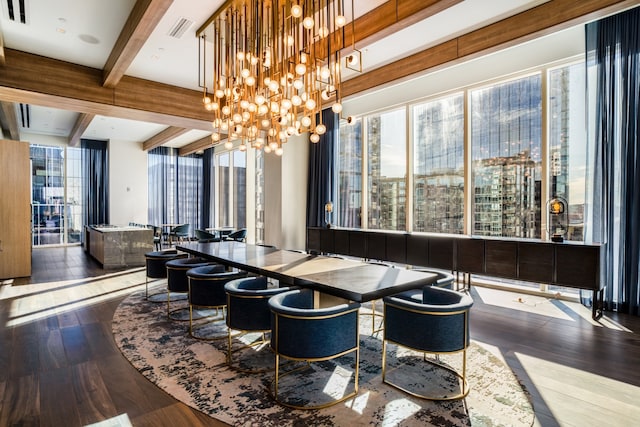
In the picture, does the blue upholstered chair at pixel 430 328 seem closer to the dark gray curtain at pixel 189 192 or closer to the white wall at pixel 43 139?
the dark gray curtain at pixel 189 192

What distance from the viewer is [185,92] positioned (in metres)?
7.20

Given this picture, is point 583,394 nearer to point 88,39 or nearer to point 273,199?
point 88,39

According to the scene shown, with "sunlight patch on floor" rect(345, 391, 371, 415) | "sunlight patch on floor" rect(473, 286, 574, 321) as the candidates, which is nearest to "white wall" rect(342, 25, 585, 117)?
"sunlight patch on floor" rect(473, 286, 574, 321)

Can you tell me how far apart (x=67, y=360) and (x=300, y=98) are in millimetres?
3542

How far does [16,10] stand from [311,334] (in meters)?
5.19

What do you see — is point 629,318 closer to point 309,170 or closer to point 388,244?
point 388,244

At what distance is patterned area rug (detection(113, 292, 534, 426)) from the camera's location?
8.09ft

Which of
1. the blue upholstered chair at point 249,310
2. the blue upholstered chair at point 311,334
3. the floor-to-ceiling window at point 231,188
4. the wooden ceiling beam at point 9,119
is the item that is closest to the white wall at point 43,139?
the wooden ceiling beam at point 9,119

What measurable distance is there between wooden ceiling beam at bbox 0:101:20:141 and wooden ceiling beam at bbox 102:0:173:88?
13.7ft

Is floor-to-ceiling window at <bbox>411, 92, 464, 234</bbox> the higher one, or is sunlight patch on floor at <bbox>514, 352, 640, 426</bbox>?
floor-to-ceiling window at <bbox>411, 92, 464, 234</bbox>

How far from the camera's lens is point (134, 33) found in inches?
168

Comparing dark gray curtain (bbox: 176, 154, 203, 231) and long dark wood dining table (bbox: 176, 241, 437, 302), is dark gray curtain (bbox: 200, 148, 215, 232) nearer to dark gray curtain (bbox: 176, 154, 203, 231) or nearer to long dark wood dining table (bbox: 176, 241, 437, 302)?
Result: dark gray curtain (bbox: 176, 154, 203, 231)

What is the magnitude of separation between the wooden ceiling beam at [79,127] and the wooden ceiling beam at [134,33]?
2959 mm

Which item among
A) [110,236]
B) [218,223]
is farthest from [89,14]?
[218,223]
